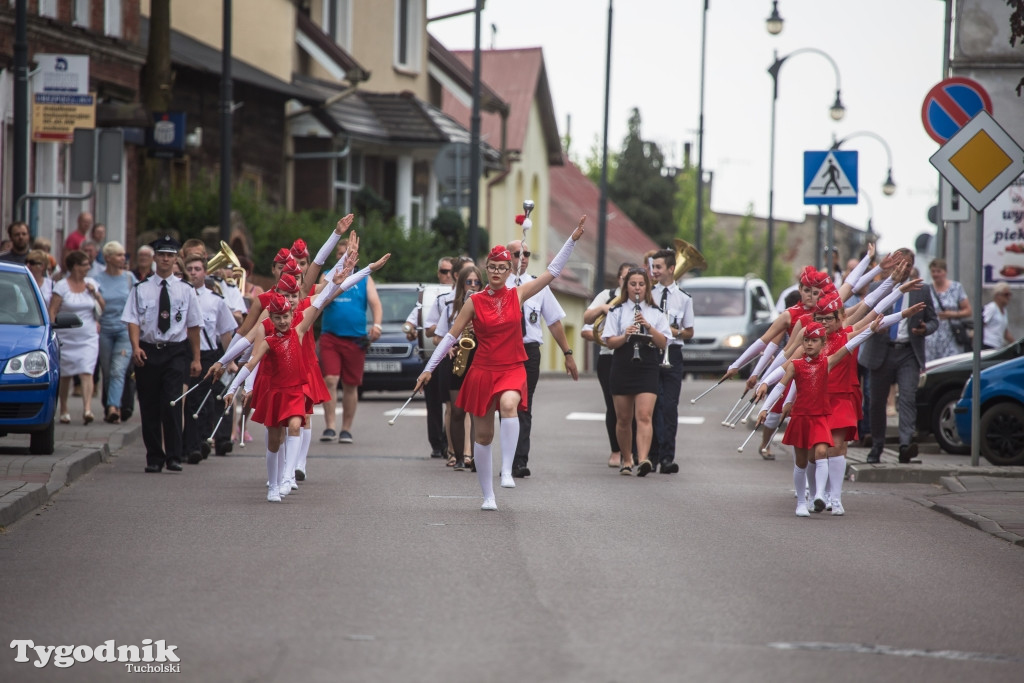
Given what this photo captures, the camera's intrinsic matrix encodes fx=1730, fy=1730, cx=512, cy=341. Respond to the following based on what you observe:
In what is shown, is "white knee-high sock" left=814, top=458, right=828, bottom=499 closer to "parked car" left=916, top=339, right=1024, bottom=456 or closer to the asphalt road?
the asphalt road

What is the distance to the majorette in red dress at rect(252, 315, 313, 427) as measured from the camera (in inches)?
495

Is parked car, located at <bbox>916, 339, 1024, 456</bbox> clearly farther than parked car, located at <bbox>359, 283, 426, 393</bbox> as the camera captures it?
No

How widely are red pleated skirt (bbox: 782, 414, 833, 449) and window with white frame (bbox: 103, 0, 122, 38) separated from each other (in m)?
20.6

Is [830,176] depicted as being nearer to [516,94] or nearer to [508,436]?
[508,436]

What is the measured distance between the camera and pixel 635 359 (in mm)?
15047

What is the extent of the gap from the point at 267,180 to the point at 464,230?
216 inches

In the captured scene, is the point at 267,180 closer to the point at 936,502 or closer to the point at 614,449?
the point at 614,449

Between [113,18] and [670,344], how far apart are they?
57.4ft

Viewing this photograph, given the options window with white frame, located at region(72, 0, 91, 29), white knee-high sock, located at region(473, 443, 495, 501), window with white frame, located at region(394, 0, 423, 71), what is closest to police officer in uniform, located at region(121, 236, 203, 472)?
white knee-high sock, located at region(473, 443, 495, 501)

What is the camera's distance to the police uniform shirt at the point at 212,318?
1552 cm

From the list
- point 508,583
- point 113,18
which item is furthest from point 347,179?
point 508,583

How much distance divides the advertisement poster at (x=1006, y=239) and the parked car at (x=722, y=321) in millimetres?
9695

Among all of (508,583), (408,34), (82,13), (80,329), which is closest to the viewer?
(508,583)

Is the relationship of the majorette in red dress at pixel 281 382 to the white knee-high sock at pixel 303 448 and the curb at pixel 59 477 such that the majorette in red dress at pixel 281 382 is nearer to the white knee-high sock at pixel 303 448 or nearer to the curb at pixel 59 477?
the white knee-high sock at pixel 303 448
